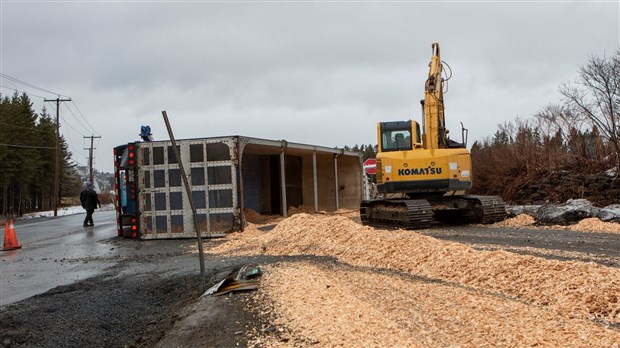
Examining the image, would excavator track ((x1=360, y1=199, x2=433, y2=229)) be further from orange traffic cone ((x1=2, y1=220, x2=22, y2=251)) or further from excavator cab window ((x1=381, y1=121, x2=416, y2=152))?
orange traffic cone ((x1=2, y1=220, x2=22, y2=251))

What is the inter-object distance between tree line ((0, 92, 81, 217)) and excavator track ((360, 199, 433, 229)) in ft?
109

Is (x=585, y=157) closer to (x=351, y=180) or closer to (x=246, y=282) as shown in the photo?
(x=351, y=180)

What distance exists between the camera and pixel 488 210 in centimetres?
1435

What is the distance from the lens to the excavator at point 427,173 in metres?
14.2

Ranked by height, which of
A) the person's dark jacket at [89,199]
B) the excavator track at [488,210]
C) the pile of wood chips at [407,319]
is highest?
the person's dark jacket at [89,199]

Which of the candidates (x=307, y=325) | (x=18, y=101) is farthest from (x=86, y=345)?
(x=18, y=101)

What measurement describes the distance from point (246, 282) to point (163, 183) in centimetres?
881

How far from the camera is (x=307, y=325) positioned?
14.8 ft

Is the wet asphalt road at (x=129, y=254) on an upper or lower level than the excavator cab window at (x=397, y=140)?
lower

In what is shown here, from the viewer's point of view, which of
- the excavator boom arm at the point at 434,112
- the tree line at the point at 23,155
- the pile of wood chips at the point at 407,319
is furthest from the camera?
the tree line at the point at 23,155

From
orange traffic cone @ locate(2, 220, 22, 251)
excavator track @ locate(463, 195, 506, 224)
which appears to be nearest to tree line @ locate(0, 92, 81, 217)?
orange traffic cone @ locate(2, 220, 22, 251)

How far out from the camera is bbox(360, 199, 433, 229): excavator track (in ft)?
43.8

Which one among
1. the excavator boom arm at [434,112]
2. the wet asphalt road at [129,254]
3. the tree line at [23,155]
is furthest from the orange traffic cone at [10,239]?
the tree line at [23,155]

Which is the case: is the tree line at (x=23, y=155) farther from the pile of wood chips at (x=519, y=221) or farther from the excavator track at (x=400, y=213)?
the pile of wood chips at (x=519, y=221)
